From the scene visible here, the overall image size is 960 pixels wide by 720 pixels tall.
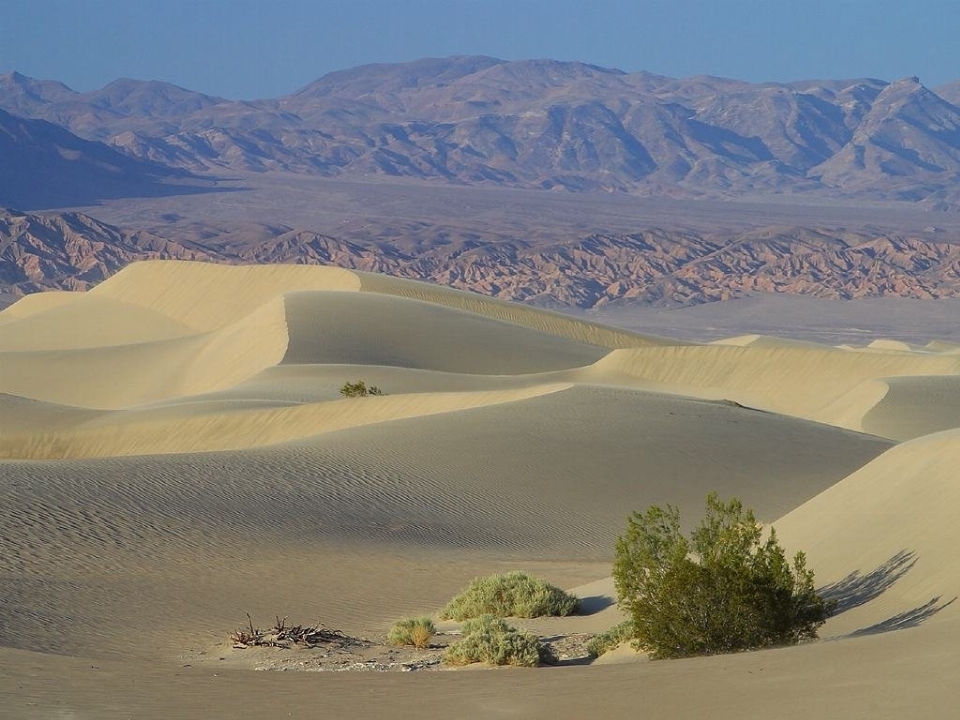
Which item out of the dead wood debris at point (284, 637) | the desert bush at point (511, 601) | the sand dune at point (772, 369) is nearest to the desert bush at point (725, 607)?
the dead wood debris at point (284, 637)

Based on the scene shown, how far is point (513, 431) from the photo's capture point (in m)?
24.2

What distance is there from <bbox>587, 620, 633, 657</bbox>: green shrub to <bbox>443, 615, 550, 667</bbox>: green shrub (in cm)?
48

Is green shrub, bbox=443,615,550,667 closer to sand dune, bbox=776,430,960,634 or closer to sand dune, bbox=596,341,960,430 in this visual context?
sand dune, bbox=776,430,960,634

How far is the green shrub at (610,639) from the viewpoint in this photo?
1124cm

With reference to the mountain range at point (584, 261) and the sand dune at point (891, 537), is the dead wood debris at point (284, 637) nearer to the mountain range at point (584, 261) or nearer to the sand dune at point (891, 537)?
the sand dune at point (891, 537)

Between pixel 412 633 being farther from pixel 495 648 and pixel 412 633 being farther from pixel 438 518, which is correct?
pixel 438 518

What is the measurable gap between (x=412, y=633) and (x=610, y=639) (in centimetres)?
177

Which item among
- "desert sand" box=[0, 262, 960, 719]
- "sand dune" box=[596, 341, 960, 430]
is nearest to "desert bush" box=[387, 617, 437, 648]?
"desert sand" box=[0, 262, 960, 719]

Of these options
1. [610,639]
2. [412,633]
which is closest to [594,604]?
[412,633]

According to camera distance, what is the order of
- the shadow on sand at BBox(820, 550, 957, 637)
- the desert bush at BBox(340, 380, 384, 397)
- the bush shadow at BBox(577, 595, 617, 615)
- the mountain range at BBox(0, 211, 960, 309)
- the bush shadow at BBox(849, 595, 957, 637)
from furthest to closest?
1. the mountain range at BBox(0, 211, 960, 309)
2. the desert bush at BBox(340, 380, 384, 397)
3. the bush shadow at BBox(577, 595, 617, 615)
4. the shadow on sand at BBox(820, 550, 957, 637)
5. the bush shadow at BBox(849, 595, 957, 637)

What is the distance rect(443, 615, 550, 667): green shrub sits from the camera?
1083 centimetres

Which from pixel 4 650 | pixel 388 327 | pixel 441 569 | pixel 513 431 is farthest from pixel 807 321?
pixel 4 650

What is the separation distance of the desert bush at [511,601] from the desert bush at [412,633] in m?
1.20

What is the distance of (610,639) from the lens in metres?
11.4
